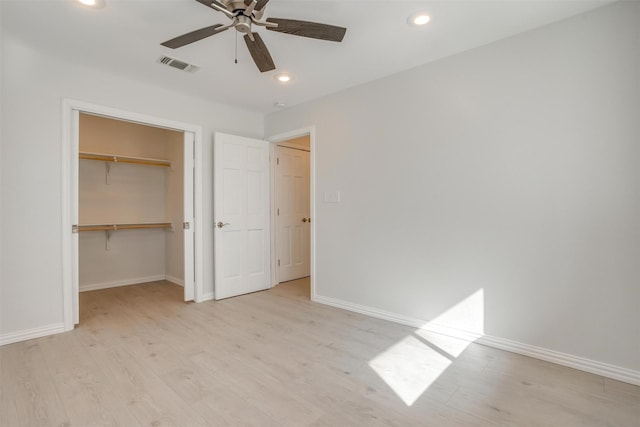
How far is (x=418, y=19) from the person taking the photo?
87.8 inches

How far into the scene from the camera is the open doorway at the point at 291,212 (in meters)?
4.57

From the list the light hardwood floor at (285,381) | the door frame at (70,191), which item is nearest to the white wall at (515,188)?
the light hardwood floor at (285,381)

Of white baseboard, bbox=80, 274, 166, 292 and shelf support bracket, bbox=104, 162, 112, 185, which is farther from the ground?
shelf support bracket, bbox=104, 162, 112, 185

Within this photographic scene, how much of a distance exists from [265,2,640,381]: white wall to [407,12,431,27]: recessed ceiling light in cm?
64

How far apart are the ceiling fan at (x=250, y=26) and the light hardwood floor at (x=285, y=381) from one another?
2233 mm

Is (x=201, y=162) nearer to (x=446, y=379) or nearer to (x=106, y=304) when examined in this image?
(x=106, y=304)

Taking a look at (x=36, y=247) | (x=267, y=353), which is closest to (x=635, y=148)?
(x=267, y=353)

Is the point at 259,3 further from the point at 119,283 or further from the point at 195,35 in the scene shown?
the point at 119,283

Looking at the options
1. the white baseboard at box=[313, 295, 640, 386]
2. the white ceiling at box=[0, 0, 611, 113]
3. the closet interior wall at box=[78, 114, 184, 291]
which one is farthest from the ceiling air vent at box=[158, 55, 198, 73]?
the white baseboard at box=[313, 295, 640, 386]

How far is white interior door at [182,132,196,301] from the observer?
3787 millimetres

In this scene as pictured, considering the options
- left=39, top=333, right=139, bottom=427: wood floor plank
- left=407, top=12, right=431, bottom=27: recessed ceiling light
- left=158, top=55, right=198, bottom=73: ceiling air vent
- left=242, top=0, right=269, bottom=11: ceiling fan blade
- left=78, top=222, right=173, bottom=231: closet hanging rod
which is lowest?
left=39, top=333, right=139, bottom=427: wood floor plank

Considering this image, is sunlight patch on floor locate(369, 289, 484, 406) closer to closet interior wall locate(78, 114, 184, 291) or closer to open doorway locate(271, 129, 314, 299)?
open doorway locate(271, 129, 314, 299)

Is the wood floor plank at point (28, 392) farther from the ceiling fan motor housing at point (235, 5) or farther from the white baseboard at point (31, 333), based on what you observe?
the ceiling fan motor housing at point (235, 5)

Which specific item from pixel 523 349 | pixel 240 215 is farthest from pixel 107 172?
pixel 523 349
